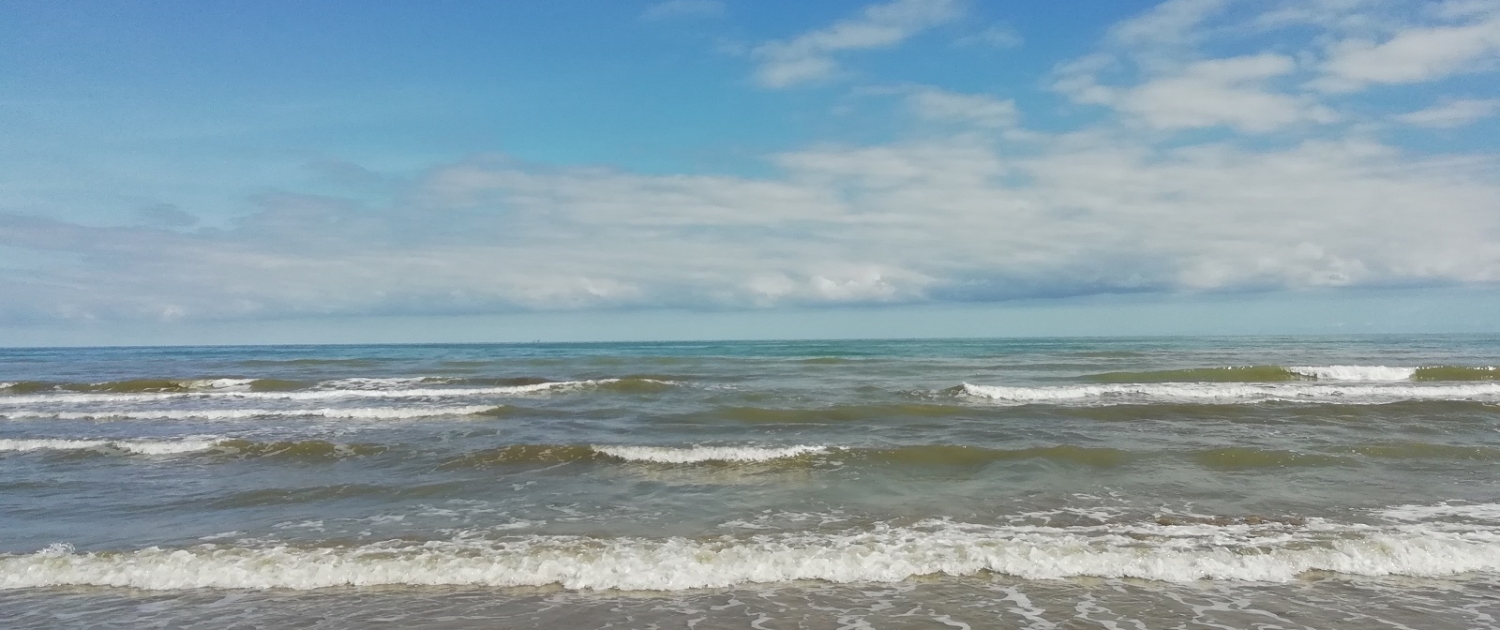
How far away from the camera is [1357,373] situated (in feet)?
100

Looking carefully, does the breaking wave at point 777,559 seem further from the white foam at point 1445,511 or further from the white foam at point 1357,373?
the white foam at point 1357,373

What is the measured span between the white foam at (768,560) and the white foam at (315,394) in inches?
752

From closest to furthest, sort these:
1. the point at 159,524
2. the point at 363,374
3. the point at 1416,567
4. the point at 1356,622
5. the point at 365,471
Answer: the point at 1356,622, the point at 1416,567, the point at 159,524, the point at 365,471, the point at 363,374

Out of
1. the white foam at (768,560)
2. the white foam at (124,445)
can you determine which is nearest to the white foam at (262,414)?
the white foam at (124,445)

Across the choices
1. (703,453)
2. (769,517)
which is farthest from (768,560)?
(703,453)

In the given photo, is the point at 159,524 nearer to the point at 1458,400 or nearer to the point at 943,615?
the point at 943,615

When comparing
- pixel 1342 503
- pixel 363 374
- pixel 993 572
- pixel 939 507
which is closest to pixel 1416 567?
pixel 1342 503

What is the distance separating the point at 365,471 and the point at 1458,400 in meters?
25.9

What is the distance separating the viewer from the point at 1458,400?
20.1m

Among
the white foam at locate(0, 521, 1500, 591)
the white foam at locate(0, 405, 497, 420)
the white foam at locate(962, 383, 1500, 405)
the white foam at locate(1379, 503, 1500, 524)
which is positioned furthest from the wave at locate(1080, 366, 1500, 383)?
the white foam at locate(0, 405, 497, 420)

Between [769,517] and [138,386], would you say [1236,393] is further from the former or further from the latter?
[138,386]

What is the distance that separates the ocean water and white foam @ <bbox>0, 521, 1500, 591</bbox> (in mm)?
37

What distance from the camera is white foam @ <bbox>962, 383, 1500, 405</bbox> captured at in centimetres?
2147

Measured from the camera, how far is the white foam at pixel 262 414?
20.8 m
